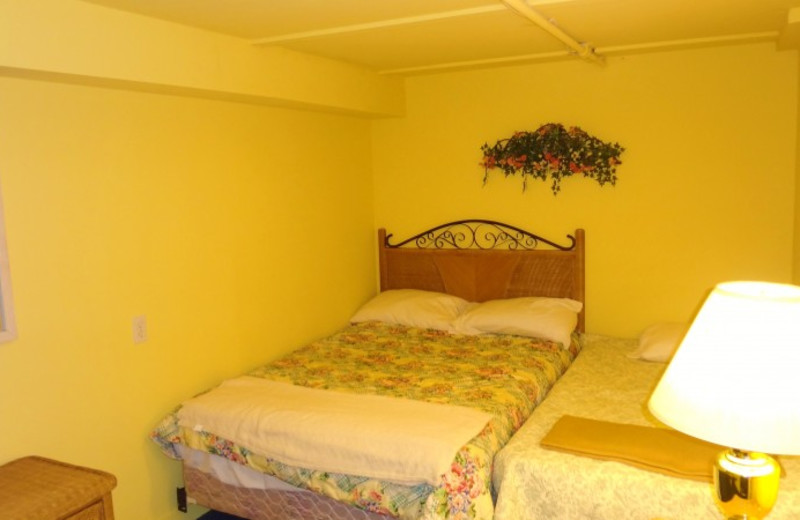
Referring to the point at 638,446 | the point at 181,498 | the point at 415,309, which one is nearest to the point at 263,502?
the point at 181,498

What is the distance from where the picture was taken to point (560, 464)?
238 centimetres

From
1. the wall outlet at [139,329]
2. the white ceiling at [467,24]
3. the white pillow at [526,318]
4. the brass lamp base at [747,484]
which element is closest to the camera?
the brass lamp base at [747,484]

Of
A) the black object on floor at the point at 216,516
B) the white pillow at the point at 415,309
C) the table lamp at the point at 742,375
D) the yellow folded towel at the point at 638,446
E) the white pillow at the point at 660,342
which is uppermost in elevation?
the table lamp at the point at 742,375

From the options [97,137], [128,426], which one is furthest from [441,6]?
[128,426]

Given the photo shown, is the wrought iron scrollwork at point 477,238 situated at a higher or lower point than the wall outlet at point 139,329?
higher

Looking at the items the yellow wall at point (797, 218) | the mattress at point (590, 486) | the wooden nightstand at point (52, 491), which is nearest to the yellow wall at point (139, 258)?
the wooden nightstand at point (52, 491)

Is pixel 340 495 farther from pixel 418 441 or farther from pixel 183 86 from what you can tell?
pixel 183 86

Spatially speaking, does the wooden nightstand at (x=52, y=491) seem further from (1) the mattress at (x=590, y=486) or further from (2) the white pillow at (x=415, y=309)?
(2) the white pillow at (x=415, y=309)

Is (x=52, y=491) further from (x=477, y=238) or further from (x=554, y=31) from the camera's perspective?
(x=477, y=238)

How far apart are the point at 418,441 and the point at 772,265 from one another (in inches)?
95.9

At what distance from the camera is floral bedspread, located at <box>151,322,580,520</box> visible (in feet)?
7.86

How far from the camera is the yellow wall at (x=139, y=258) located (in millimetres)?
2463

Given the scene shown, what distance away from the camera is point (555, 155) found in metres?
4.05

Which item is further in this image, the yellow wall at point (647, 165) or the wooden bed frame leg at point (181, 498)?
the yellow wall at point (647, 165)
